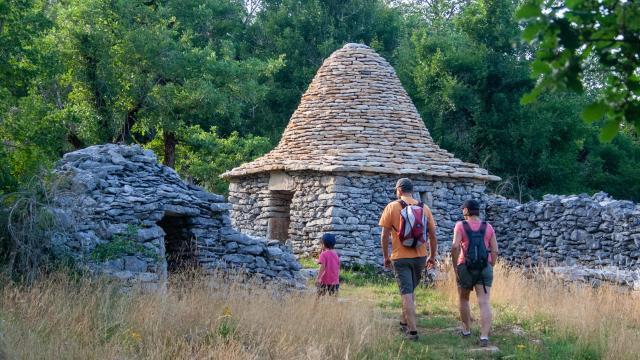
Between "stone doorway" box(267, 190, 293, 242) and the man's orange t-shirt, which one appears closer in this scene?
the man's orange t-shirt

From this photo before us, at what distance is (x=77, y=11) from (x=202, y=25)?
8.54 m

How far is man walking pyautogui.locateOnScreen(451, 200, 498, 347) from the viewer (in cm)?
674

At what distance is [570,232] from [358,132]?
4333 millimetres

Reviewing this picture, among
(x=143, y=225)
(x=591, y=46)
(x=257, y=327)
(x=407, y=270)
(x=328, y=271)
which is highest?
(x=591, y=46)

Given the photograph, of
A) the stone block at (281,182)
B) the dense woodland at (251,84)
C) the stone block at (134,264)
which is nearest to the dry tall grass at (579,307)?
the stone block at (134,264)

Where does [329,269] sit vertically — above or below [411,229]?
below

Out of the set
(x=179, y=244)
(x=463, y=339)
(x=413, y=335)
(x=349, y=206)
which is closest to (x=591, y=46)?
(x=413, y=335)

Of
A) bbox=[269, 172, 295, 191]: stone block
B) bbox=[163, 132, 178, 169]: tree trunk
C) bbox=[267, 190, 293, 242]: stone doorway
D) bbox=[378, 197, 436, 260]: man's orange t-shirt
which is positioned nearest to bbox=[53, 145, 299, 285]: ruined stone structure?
bbox=[378, 197, 436, 260]: man's orange t-shirt

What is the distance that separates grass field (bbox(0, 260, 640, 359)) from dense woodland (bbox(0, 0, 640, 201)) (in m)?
3.25

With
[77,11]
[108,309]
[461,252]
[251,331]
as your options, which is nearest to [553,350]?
[461,252]

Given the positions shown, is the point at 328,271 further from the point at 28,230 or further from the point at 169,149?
the point at 169,149

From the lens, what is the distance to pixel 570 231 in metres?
13.2

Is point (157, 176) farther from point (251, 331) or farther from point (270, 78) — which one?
point (270, 78)

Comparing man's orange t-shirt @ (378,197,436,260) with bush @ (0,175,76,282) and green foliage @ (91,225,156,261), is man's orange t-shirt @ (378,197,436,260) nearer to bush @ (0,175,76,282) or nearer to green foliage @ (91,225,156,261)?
green foliage @ (91,225,156,261)
